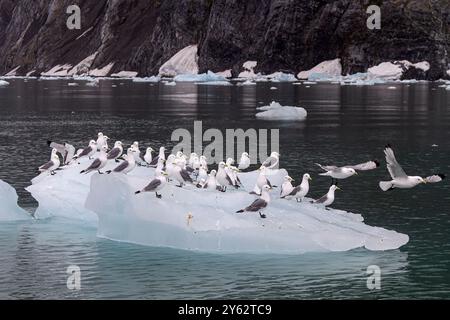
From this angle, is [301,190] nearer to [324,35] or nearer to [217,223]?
[217,223]

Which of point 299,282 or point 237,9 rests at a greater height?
point 237,9

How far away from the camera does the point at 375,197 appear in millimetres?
37500

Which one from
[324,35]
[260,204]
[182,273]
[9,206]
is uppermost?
[324,35]

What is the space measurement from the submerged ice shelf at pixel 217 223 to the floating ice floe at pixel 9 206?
3.41 metres

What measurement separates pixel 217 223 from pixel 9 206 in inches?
397

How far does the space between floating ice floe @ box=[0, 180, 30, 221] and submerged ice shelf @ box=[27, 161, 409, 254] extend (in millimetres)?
3413

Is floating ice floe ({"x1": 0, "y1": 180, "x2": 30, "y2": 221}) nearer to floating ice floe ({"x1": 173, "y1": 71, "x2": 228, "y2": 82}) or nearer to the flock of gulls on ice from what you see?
the flock of gulls on ice

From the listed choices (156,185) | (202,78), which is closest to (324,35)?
(202,78)

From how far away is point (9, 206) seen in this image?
1282 inches

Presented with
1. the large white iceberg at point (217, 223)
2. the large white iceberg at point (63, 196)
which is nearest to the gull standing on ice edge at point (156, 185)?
the large white iceberg at point (217, 223)

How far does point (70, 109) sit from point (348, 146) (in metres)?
49.8

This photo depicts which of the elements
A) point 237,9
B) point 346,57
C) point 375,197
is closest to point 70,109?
point 375,197
